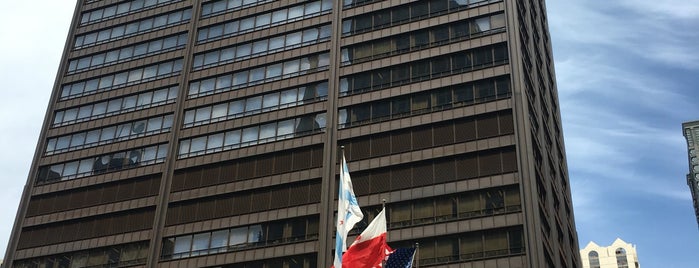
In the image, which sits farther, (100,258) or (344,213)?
(100,258)

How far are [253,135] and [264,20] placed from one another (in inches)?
501

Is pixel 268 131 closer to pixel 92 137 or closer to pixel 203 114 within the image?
pixel 203 114

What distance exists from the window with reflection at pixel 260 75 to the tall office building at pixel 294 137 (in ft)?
0.40

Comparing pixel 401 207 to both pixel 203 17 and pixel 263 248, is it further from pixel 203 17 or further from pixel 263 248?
pixel 203 17

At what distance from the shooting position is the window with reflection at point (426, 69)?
63.6 meters

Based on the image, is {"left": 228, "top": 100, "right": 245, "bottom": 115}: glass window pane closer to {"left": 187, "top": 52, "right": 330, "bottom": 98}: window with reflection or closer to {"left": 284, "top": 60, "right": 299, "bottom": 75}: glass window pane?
{"left": 187, "top": 52, "right": 330, "bottom": 98}: window with reflection

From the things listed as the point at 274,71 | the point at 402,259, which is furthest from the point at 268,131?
the point at 402,259

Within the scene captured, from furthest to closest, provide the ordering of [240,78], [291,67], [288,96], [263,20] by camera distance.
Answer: [263,20] → [240,78] → [291,67] → [288,96]

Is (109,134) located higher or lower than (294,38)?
lower

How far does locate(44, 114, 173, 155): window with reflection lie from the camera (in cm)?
7481

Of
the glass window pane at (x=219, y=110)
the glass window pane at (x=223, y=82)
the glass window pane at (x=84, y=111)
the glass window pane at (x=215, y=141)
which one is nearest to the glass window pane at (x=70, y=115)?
the glass window pane at (x=84, y=111)

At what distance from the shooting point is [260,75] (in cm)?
7338

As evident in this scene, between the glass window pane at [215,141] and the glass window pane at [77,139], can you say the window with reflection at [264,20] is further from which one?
the glass window pane at [77,139]

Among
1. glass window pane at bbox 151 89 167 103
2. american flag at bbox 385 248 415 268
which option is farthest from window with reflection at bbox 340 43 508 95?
american flag at bbox 385 248 415 268
